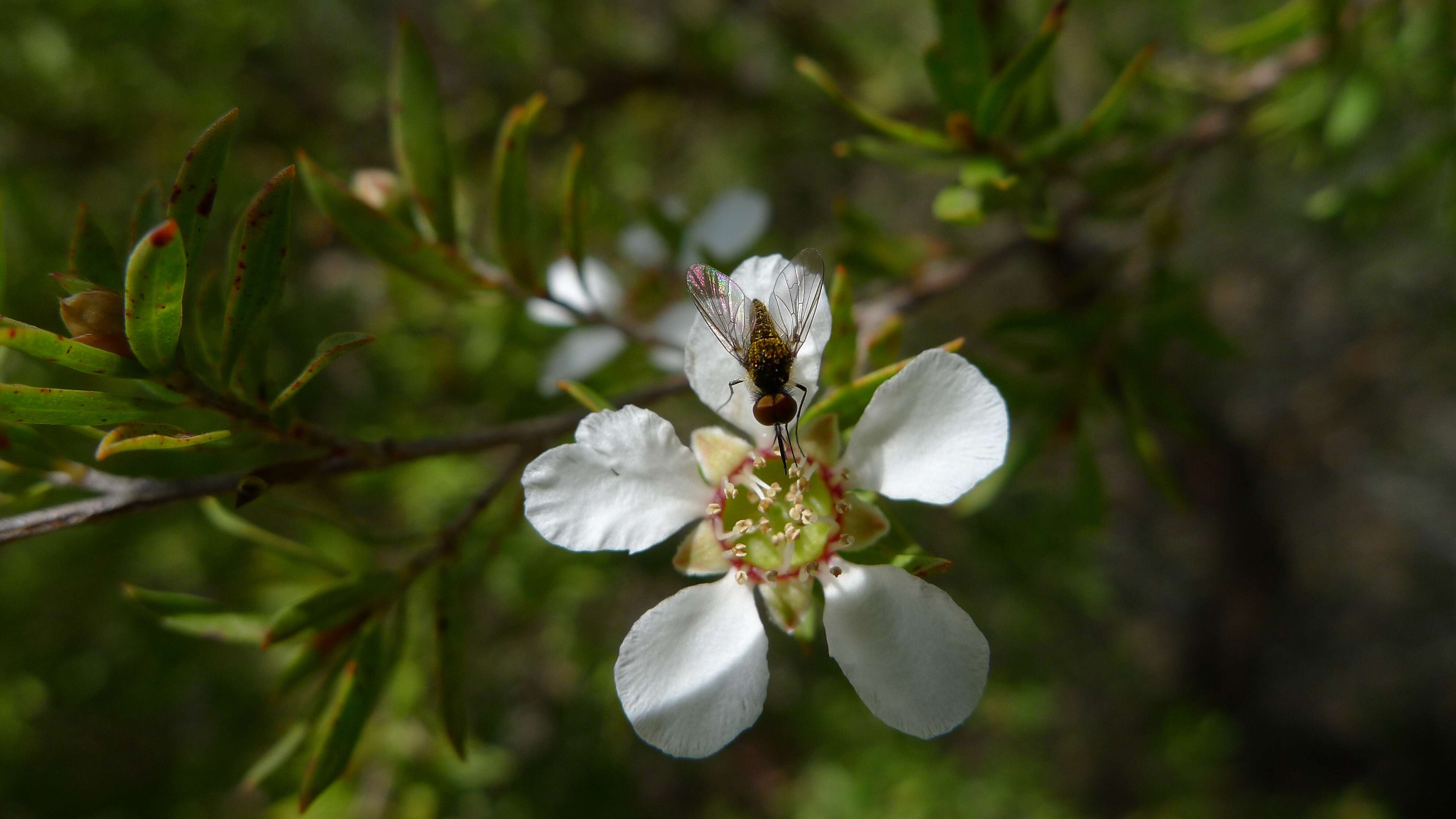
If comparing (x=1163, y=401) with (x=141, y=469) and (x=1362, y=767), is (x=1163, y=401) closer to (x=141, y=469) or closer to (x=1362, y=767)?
(x=141, y=469)

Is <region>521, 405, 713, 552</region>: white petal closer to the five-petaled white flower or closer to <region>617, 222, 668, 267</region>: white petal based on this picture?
the five-petaled white flower

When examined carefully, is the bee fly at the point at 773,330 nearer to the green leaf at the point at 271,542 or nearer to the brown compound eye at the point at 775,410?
the brown compound eye at the point at 775,410

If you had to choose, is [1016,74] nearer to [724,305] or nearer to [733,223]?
[724,305]

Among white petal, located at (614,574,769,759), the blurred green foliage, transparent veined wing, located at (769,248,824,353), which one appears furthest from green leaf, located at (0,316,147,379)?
transparent veined wing, located at (769,248,824,353)

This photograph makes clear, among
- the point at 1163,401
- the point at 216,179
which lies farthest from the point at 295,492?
the point at 1163,401

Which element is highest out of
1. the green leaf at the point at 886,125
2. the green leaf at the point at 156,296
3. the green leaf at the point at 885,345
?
the green leaf at the point at 886,125

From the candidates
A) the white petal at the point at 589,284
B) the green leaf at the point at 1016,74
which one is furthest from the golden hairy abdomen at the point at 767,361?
the white petal at the point at 589,284

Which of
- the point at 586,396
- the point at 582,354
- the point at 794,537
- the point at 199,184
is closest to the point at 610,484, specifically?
the point at 586,396

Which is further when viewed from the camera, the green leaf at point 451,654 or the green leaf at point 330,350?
the green leaf at point 451,654
